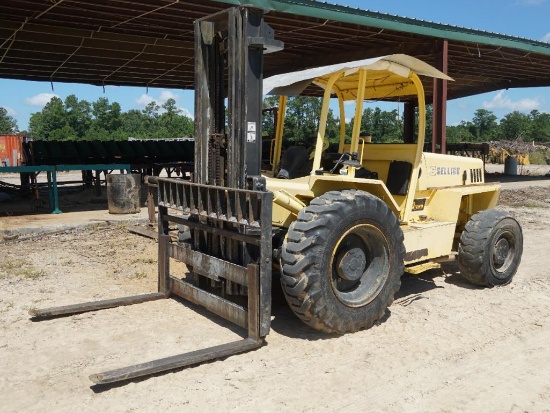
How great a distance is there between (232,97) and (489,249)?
12.3 ft

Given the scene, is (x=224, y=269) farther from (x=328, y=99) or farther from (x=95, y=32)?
(x=95, y=32)

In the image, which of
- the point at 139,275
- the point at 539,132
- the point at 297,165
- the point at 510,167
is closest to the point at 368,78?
the point at 297,165

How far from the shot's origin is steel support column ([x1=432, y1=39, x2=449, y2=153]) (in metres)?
13.9

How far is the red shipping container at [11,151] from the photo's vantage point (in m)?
13.9

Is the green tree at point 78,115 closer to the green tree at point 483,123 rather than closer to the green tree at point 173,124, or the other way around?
the green tree at point 173,124

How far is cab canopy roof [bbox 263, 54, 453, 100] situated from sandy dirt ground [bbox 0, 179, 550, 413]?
2356 millimetres

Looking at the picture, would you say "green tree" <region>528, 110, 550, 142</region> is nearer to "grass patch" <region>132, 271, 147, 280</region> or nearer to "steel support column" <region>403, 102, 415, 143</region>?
"steel support column" <region>403, 102, 415, 143</region>

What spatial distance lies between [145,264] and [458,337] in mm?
4634

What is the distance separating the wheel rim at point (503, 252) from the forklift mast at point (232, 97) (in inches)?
139

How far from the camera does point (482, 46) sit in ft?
53.1

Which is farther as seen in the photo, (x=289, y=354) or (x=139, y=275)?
(x=139, y=275)

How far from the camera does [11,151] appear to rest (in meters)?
14.3

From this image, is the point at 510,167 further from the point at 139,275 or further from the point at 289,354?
the point at 289,354

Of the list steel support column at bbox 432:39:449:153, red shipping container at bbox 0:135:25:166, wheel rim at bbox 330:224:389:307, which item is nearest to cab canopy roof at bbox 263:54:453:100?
wheel rim at bbox 330:224:389:307
